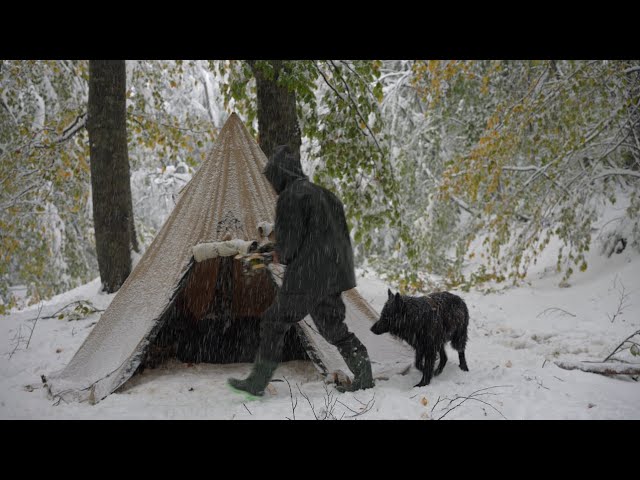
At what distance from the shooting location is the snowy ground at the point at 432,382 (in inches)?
115

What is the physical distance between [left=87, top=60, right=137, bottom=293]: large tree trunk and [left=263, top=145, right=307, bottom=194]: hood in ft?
10.4

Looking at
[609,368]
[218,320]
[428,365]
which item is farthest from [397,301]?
[218,320]

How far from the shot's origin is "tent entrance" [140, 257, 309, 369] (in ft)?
14.4

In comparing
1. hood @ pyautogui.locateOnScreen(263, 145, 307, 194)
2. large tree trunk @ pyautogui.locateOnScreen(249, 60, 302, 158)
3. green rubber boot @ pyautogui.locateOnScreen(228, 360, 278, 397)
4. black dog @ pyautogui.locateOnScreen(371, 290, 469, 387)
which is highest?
large tree trunk @ pyautogui.locateOnScreen(249, 60, 302, 158)

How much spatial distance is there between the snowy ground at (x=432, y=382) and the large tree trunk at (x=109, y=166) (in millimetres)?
598

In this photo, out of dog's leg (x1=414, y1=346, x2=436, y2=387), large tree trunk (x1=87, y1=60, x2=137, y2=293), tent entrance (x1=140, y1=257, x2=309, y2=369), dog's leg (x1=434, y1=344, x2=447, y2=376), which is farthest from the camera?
large tree trunk (x1=87, y1=60, x2=137, y2=293)

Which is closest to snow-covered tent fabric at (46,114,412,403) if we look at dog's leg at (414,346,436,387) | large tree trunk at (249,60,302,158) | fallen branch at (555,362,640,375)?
large tree trunk at (249,60,302,158)

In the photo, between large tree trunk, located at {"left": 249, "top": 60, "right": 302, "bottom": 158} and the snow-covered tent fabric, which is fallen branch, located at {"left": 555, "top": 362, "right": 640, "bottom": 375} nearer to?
the snow-covered tent fabric

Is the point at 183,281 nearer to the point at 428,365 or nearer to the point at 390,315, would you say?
the point at 390,315

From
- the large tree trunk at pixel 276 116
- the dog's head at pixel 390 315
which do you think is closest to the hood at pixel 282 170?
the dog's head at pixel 390 315

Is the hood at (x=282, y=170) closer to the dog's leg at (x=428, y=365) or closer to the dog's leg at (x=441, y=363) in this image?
the dog's leg at (x=428, y=365)
